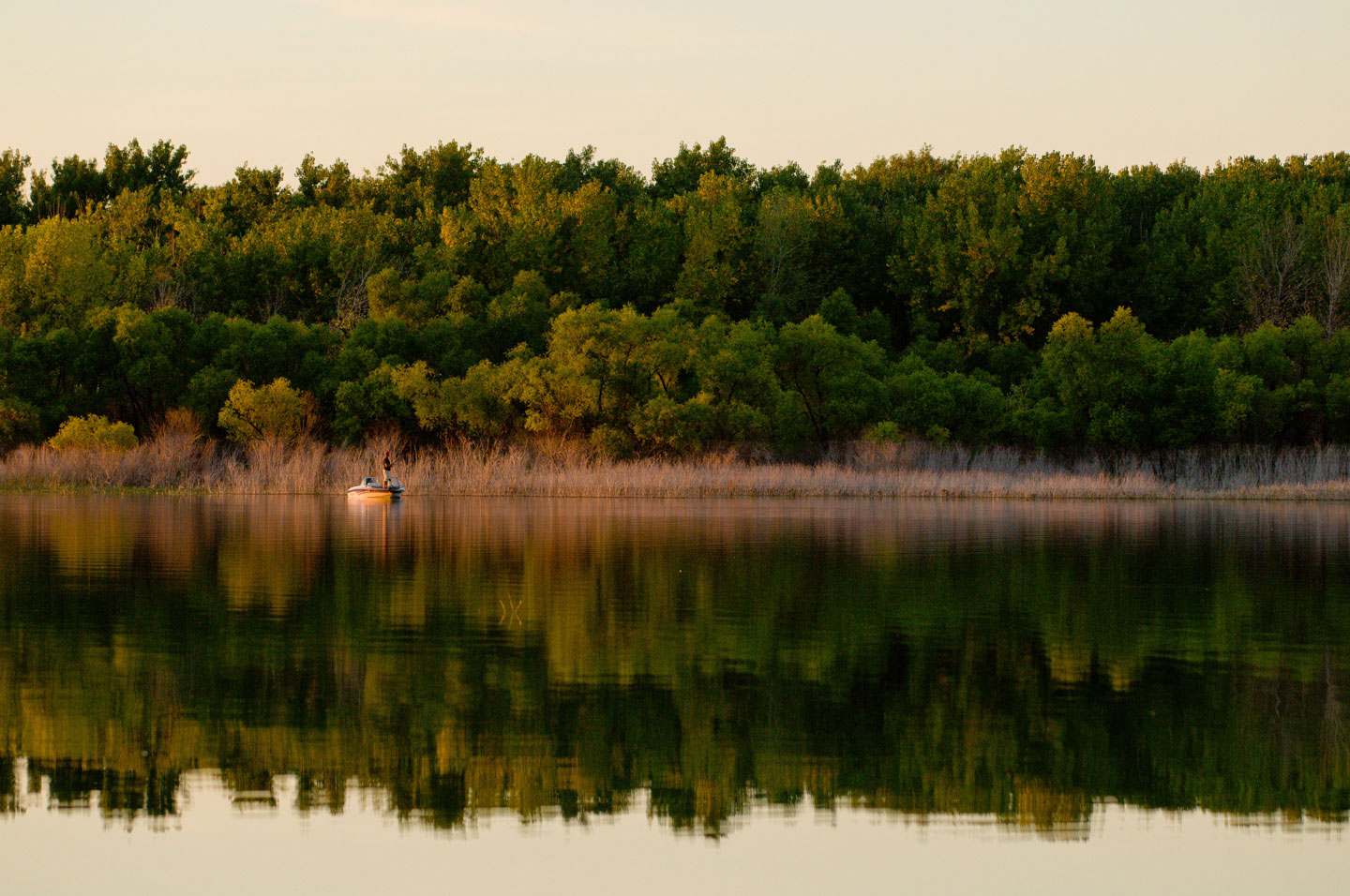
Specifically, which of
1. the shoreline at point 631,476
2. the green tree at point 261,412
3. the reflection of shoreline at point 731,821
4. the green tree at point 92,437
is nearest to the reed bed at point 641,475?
the shoreline at point 631,476

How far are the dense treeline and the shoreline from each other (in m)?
3.95

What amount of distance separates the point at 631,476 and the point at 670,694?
3508cm

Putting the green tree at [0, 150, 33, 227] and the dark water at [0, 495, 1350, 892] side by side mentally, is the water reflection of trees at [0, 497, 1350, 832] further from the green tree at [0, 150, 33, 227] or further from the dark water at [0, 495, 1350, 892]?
the green tree at [0, 150, 33, 227]

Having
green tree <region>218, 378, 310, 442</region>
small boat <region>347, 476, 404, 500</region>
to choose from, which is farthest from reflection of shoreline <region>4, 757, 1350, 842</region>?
green tree <region>218, 378, 310, 442</region>

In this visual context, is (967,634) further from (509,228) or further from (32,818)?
(509,228)

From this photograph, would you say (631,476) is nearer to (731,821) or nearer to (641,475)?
(641,475)

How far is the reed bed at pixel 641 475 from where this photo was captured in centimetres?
4638

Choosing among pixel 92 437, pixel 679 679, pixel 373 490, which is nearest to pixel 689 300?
pixel 92 437

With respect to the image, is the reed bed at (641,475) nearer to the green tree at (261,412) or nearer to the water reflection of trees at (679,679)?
the green tree at (261,412)

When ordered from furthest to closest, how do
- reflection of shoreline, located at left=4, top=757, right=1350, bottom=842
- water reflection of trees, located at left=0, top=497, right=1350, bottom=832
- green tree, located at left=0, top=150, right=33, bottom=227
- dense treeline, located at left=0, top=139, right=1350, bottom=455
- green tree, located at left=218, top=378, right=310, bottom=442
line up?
1. green tree, located at left=0, top=150, right=33, bottom=227
2. dense treeline, located at left=0, top=139, right=1350, bottom=455
3. green tree, located at left=218, top=378, right=310, bottom=442
4. water reflection of trees, located at left=0, top=497, right=1350, bottom=832
5. reflection of shoreline, located at left=4, top=757, right=1350, bottom=842

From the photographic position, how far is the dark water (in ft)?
27.8

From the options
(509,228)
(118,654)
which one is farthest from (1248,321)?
(118,654)

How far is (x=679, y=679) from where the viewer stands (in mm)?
12203

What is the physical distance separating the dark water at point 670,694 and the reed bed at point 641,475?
22804 millimetres
